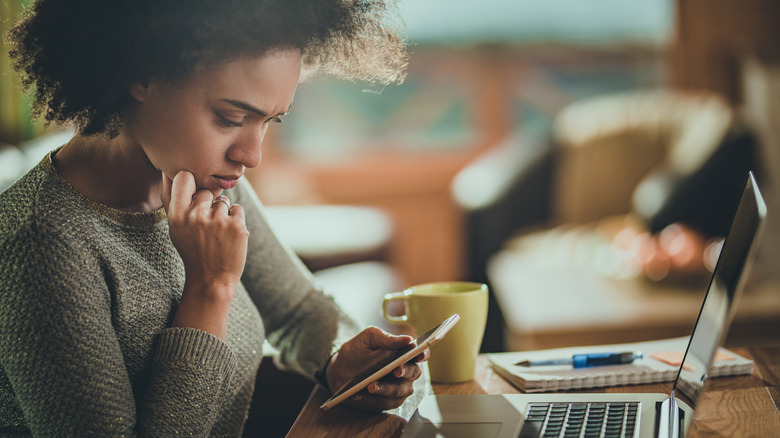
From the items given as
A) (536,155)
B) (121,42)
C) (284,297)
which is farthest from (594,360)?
(536,155)

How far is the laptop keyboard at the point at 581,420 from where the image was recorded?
663 millimetres

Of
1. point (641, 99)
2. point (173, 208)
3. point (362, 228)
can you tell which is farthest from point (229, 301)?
point (641, 99)

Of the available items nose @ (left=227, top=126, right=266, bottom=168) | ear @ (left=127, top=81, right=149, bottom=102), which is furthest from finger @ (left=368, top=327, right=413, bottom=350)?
ear @ (left=127, top=81, right=149, bottom=102)

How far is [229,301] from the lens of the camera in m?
0.77

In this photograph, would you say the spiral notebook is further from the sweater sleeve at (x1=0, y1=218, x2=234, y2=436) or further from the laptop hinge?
the sweater sleeve at (x1=0, y1=218, x2=234, y2=436)

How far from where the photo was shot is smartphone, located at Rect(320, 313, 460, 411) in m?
0.72

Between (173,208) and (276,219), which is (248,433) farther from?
(276,219)

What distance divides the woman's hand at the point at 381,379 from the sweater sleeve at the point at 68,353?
0.64 feet

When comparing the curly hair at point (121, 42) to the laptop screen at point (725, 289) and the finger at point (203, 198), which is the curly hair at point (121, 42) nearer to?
the finger at point (203, 198)

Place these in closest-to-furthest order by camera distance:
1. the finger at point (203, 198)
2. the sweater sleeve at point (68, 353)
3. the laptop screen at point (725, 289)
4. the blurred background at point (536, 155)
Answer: the laptop screen at point (725, 289), the sweater sleeve at point (68, 353), the finger at point (203, 198), the blurred background at point (536, 155)

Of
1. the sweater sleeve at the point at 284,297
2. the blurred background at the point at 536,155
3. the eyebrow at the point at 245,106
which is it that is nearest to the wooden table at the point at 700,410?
the sweater sleeve at the point at 284,297

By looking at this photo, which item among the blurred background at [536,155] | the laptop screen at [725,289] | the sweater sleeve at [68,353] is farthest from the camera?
the blurred background at [536,155]

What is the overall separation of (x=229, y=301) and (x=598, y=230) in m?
2.20

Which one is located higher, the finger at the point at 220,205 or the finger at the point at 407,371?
the finger at the point at 220,205
